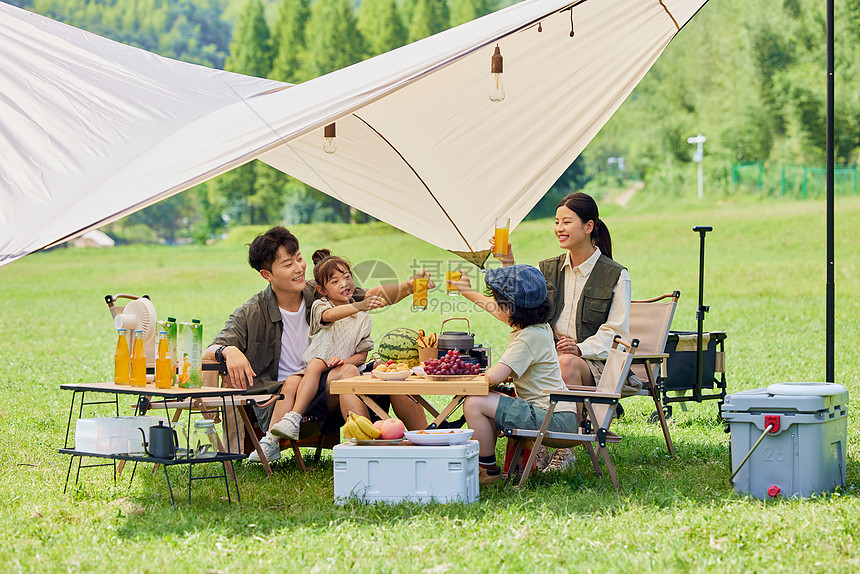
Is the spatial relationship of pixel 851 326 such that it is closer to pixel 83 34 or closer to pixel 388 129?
pixel 388 129

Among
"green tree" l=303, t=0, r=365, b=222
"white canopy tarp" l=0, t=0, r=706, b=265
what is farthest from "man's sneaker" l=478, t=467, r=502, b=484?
"green tree" l=303, t=0, r=365, b=222

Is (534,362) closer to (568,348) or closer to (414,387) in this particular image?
(414,387)

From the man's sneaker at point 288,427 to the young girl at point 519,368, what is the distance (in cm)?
79

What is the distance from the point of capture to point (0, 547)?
3.39 meters

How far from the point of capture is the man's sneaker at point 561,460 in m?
4.53

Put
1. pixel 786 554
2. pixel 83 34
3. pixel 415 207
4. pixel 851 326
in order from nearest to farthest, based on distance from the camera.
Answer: pixel 786 554
pixel 83 34
pixel 415 207
pixel 851 326

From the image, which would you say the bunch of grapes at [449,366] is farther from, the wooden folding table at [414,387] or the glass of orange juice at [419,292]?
the glass of orange juice at [419,292]

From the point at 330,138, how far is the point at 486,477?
2217 mm

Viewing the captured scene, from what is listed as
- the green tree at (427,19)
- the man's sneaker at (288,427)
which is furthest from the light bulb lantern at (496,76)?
the green tree at (427,19)

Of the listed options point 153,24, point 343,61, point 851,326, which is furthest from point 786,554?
point 153,24

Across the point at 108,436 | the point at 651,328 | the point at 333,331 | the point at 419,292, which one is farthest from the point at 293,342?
the point at 651,328

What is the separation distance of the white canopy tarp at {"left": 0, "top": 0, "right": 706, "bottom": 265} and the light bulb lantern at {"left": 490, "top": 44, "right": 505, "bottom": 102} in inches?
3.7

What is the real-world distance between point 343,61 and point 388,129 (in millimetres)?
26768

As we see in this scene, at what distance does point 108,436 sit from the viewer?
3.90m
